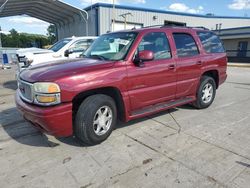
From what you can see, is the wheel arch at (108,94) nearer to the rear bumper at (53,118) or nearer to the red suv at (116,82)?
the red suv at (116,82)

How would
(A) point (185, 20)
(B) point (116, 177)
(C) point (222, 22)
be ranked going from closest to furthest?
(B) point (116, 177), (A) point (185, 20), (C) point (222, 22)

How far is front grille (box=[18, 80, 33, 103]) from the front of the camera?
3.41m

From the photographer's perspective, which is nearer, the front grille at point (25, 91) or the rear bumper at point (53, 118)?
the rear bumper at point (53, 118)

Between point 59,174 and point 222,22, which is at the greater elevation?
point 222,22

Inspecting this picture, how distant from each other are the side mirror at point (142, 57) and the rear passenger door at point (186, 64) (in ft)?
3.34

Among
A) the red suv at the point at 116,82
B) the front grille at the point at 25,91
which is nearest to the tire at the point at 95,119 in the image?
the red suv at the point at 116,82

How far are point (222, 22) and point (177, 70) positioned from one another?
35266 mm

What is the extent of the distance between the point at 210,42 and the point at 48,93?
171 inches

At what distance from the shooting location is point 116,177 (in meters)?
2.94

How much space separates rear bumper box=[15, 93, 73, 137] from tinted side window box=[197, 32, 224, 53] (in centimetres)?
380

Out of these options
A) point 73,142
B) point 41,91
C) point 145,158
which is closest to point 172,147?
point 145,158

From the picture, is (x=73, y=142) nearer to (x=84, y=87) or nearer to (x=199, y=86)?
(x=84, y=87)

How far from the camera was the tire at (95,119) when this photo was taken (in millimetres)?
3482

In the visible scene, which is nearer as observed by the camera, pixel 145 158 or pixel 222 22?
pixel 145 158
